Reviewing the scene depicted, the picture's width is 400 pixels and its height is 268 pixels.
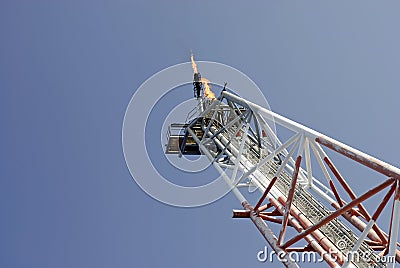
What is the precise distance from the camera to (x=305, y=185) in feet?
49.7

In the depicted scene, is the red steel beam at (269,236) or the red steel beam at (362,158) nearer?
the red steel beam at (362,158)

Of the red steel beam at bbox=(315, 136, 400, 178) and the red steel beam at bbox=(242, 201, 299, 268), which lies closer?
the red steel beam at bbox=(315, 136, 400, 178)

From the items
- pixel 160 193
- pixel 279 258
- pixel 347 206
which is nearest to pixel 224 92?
pixel 160 193

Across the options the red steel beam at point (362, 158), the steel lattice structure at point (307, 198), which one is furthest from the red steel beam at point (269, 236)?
the red steel beam at point (362, 158)

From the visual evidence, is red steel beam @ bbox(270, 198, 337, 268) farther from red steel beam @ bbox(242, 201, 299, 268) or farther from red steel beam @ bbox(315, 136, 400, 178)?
red steel beam @ bbox(315, 136, 400, 178)

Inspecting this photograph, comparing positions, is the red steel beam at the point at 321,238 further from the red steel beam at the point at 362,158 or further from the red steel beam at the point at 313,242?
the red steel beam at the point at 362,158

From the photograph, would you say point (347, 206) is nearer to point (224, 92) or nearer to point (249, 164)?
point (249, 164)

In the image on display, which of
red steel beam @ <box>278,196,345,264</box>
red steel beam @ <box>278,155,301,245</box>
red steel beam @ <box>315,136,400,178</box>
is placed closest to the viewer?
red steel beam @ <box>315,136,400,178</box>

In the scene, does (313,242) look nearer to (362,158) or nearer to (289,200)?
(289,200)

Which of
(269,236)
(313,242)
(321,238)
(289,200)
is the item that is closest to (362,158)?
(289,200)

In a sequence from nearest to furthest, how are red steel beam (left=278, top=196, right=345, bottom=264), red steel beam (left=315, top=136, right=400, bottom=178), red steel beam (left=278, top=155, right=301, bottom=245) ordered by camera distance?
red steel beam (left=315, top=136, right=400, bottom=178) → red steel beam (left=278, top=196, right=345, bottom=264) → red steel beam (left=278, top=155, right=301, bottom=245)

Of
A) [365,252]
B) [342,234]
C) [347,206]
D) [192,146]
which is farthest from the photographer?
[192,146]

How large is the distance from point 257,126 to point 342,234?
6.81 meters

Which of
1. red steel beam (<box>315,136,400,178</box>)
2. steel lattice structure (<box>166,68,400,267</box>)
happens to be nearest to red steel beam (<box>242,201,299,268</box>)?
steel lattice structure (<box>166,68,400,267</box>)
